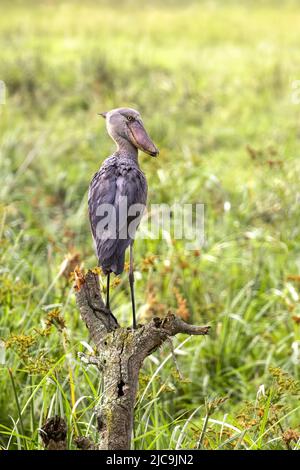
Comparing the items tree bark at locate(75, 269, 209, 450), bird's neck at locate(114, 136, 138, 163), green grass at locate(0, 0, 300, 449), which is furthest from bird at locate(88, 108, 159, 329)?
green grass at locate(0, 0, 300, 449)

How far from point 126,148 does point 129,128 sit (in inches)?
5.8

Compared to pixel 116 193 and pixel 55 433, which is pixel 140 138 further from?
pixel 55 433

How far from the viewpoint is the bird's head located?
2.36m

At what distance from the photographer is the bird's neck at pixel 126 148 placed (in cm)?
254

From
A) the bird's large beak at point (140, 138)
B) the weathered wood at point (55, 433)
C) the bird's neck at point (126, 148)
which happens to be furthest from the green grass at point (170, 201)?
the bird's large beak at point (140, 138)

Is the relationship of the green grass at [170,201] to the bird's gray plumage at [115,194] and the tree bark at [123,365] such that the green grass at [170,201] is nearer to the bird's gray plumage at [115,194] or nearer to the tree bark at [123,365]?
the tree bark at [123,365]

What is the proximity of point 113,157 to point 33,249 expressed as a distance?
3216 mm

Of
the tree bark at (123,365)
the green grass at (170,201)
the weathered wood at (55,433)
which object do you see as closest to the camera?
the weathered wood at (55,433)

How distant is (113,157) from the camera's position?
8.65 feet

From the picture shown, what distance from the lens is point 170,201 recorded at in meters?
6.38

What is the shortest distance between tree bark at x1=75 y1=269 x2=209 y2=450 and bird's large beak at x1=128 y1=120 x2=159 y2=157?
1.93 feet

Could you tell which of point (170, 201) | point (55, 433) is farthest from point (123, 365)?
point (170, 201)

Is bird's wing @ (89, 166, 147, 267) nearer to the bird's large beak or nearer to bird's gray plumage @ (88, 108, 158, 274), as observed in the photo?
bird's gray plumage @ (88, 108, 158, 274)
